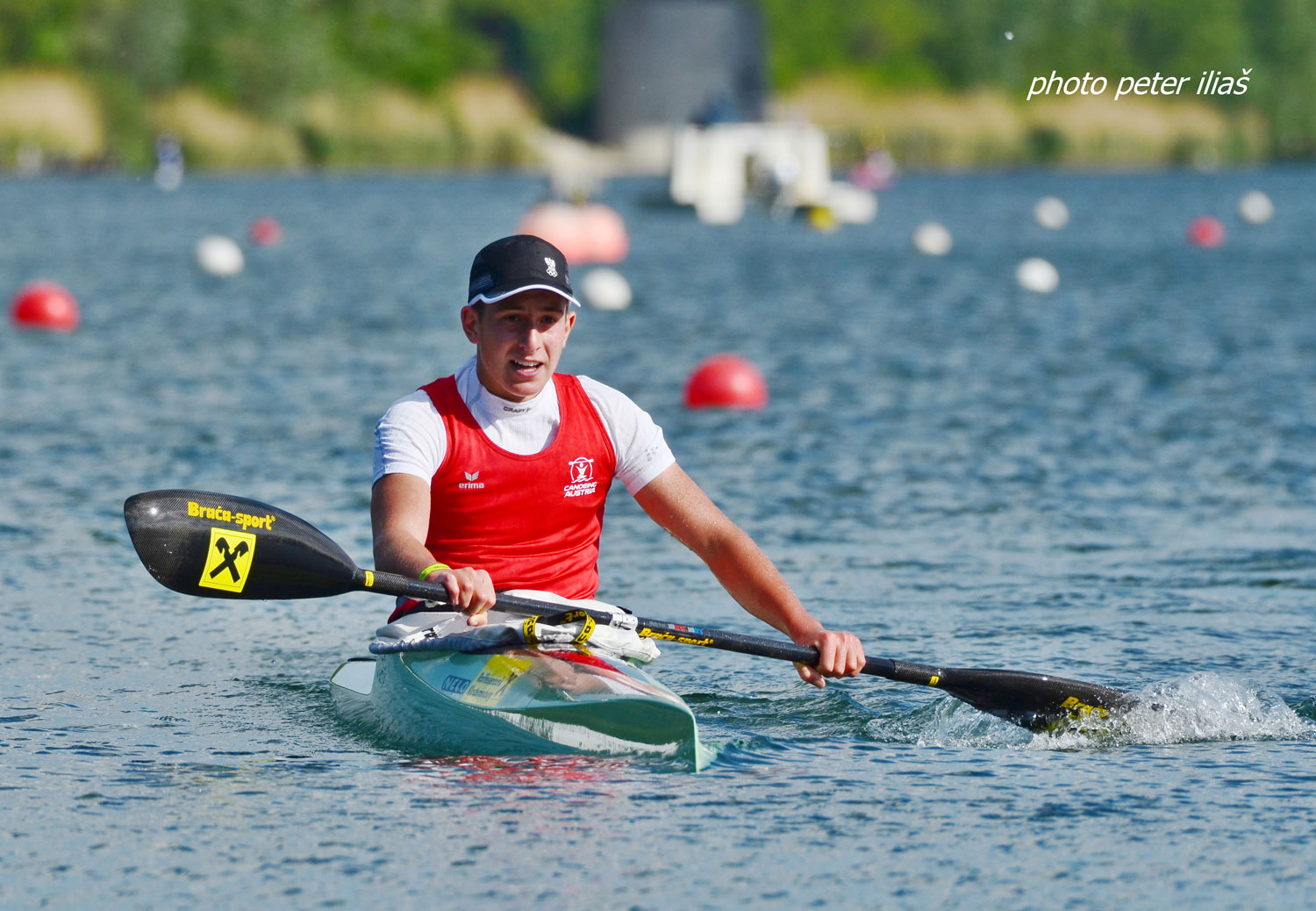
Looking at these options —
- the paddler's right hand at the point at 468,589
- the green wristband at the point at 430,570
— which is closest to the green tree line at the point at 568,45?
the green wristband at the point at 430,570

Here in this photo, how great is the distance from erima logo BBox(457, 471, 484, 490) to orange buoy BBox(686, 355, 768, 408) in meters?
9.37

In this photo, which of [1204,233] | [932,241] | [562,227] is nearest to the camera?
[562,227]

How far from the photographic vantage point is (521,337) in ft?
21.0

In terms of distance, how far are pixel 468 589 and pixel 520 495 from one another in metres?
0.60

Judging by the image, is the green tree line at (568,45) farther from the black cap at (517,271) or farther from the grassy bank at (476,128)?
the black cap at (517,271)

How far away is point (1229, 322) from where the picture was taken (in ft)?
77.4

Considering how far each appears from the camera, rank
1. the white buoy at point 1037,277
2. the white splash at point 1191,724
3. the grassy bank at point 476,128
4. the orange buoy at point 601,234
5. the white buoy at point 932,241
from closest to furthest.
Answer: the white splash at point 1191,724 → the white buoy at point 1037,277 → the orange buoy at point 601,234 → the white buoy at point 932,241 → the grassy bank at point 476,128

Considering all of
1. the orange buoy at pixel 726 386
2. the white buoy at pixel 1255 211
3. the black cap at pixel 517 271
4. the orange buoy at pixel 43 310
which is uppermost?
the white buoy at pixel 1255 211

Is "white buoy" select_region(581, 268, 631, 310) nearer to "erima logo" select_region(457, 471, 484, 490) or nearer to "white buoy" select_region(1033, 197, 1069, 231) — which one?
"erima logo" select_region(457, 471, 484, 490)

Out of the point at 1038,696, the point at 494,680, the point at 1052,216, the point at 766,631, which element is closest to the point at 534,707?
the point at 494,680

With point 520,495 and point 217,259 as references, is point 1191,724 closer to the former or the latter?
point 520,495

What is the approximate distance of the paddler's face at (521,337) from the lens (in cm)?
636

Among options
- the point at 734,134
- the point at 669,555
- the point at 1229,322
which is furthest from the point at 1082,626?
the point at 734,134

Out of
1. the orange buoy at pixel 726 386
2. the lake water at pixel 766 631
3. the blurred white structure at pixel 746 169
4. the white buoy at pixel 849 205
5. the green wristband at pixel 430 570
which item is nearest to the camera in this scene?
the lake water at pixel 766 631
